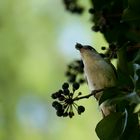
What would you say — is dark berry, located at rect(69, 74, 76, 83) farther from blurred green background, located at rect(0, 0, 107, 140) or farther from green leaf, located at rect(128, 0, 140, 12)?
blurred green background, located at rect(0, 0, 107, 140)

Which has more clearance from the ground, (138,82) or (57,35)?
(57,35)

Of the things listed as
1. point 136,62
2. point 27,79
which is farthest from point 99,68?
point 27,79

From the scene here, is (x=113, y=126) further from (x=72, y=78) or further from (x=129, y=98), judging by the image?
(x=72, y=78)

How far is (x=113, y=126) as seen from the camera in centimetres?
175

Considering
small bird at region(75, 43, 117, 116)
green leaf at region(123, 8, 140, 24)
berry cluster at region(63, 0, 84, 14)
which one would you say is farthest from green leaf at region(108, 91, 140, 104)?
berry cluster at region(63, 0, 84, 14)

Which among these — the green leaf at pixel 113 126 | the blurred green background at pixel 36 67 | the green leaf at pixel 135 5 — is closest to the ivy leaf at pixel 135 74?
the green leaf at pixel 113 126

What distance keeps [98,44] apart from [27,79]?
4.02 feet

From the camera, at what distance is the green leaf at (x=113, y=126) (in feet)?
5.72

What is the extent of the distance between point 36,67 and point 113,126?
11.3 feet

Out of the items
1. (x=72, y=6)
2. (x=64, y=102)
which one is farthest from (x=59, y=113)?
(x=72, y=6)

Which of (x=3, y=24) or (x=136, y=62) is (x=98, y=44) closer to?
(x=3, y=24)

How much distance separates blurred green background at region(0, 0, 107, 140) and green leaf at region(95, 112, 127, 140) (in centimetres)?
271

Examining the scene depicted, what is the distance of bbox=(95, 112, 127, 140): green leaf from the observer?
1742mm

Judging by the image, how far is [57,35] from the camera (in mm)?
5242
